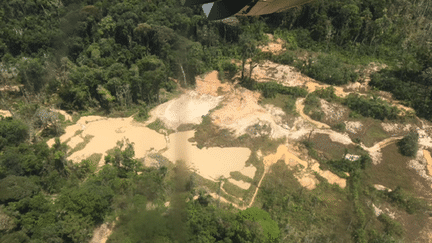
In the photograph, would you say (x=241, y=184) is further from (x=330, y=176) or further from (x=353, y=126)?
(x=353, y=126)

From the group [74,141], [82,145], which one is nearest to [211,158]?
[82,145]

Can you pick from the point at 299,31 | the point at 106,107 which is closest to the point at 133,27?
the point at 106,107

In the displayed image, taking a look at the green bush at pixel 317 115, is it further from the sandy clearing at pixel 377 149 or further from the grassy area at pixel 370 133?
the sandy clearing at pixel 377 149

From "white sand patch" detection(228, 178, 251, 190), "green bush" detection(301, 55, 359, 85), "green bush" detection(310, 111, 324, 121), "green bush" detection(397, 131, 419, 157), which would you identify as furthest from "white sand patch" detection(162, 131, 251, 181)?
"green bush" detection(301, 55, 359, 85)

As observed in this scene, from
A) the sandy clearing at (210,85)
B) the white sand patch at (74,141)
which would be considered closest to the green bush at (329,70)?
the sandy clearing at (210,85)

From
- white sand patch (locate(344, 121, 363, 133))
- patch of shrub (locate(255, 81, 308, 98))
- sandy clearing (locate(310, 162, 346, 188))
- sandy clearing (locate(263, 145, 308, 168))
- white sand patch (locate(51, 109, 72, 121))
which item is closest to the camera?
sandy clearing (locate(310, 162, 346, 188))

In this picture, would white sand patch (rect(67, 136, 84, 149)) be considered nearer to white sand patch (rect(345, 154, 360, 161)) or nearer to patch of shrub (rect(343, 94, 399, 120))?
white sand patch (rect(345, 154, 360, 161))
